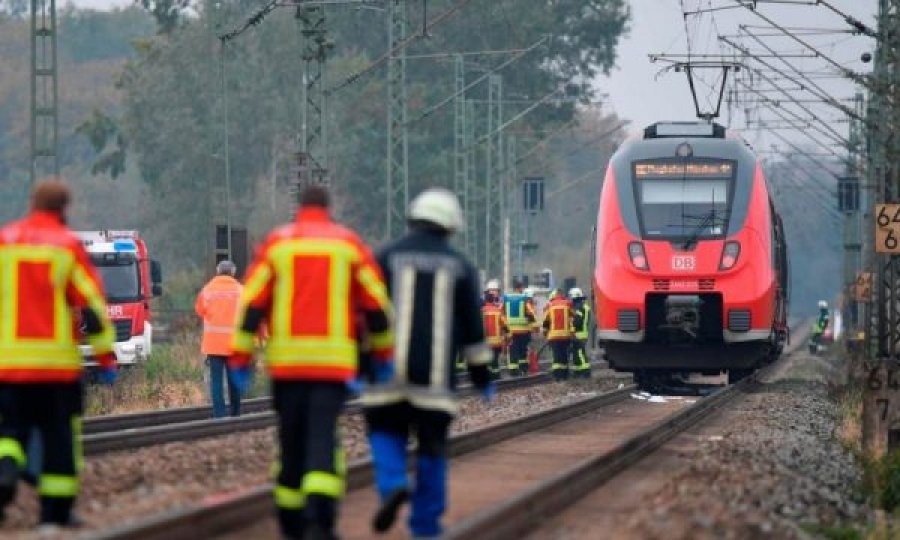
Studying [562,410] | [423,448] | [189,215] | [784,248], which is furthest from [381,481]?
[189,215]

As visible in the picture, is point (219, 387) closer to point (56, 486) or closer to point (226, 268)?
point (226, 268)

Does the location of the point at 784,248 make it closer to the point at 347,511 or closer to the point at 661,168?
the point at 661,168

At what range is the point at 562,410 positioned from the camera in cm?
2366

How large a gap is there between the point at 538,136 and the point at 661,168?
183ft

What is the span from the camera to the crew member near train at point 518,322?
37.3 m

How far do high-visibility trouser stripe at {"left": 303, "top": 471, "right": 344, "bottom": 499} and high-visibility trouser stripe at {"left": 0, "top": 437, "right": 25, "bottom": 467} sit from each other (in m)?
2.01

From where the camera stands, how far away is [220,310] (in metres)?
21.1

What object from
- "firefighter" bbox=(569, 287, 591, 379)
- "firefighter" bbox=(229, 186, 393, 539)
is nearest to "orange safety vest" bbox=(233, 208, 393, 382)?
"firefighter" bbox=(229, 186, 393, 539)

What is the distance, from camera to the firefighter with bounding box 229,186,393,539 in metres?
10.1

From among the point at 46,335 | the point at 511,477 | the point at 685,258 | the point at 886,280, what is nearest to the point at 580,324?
the point at 886,280

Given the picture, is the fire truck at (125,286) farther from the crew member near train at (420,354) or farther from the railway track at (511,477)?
the crew member near train at (420,354)

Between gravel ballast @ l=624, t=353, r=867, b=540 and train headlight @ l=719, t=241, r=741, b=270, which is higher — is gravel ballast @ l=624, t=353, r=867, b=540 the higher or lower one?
the lower one

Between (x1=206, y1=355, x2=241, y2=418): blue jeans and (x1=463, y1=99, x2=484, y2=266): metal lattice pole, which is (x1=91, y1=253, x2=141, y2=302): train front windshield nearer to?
(x1=206, y1=355, x2=241, y2=418): blue jeans

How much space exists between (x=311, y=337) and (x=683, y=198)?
18319 millimetres
